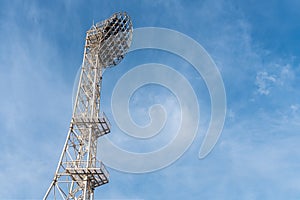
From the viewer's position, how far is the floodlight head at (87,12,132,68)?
57594mm

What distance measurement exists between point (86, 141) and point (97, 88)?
8.14m

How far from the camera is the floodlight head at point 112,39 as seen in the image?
2267 inches

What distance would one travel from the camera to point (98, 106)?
54.6 m

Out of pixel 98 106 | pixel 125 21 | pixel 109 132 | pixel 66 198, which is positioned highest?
pixel 125 21

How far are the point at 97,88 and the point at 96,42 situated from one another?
6731mm

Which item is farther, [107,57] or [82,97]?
[107,57]

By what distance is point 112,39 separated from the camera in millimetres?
57812

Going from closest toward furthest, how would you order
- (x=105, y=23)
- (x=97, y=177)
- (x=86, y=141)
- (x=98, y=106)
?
(x=97, y=177)
(x=86, y=141)
(x=98, y=106)
(x=105, y=23)

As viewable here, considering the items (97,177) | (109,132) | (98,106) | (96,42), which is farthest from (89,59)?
(97,177)

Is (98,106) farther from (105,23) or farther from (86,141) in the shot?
(105,23)

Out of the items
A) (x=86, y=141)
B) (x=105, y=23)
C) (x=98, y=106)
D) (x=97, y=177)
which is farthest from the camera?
(x=105, y=23)

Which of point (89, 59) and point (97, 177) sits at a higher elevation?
point (89, 59)

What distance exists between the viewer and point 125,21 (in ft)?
189

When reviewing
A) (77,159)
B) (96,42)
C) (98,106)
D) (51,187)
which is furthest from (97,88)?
(51,187)
